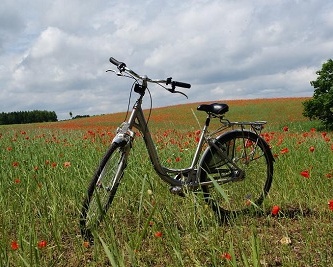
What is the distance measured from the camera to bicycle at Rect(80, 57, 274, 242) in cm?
387

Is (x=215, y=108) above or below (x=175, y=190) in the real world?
above

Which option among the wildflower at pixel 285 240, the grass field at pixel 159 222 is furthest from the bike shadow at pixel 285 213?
the wildflower at pixel 285 240

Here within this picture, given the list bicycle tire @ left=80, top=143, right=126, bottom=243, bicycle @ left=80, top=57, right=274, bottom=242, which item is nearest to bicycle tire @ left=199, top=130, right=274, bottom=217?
bicycle @ left=80, top=57, right=274, bottom=242

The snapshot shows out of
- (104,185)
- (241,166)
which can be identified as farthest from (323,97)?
(104,185)

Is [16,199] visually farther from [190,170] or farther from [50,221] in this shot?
[190,170]

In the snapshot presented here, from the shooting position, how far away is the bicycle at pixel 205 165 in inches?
152

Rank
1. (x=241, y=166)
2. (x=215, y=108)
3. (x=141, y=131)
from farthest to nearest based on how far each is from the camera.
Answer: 1. (x=241, y=166)
2. (x=215, y=108)
3. (x=141, y=131)

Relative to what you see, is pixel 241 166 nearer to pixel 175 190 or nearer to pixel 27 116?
pixel 175 190

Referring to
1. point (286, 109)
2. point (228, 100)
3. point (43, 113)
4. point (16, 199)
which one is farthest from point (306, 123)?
point (43, 113)

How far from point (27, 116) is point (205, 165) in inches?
3196

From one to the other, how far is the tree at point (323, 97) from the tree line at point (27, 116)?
6111 cm

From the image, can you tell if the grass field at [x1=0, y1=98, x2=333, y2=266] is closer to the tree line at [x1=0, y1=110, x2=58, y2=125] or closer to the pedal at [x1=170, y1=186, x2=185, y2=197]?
the pedal at [x1=170, y1=186, x2=185, y2=197]

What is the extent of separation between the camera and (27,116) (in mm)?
81312

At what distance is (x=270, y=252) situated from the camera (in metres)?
3.70
